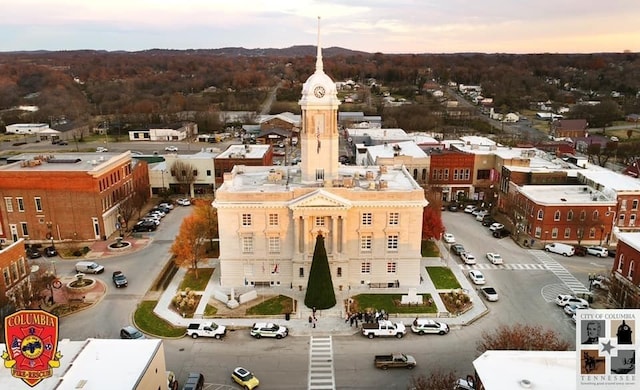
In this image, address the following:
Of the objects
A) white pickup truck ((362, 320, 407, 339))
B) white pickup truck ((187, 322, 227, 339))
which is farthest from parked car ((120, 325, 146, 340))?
white pickup truck ((362, 320, 407, 339))

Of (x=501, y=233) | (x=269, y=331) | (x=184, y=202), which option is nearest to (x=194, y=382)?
(x=269, y=331)

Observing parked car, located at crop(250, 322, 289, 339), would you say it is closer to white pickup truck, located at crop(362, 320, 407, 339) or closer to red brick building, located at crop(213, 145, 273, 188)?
white pickup truck, located at crop(362, 320, 407, 339)

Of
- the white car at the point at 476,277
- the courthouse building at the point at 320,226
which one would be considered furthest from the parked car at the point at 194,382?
the white car at the point at 476,277

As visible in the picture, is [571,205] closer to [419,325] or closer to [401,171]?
[401,171]

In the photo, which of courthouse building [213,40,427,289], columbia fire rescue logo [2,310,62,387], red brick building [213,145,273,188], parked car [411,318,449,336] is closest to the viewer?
columbia fire rescue logo [2,310,62,387]

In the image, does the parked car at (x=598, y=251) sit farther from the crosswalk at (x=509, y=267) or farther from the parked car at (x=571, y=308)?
the parked car at (x=571, y=308)

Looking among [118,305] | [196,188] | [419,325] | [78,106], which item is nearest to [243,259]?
[118,305]

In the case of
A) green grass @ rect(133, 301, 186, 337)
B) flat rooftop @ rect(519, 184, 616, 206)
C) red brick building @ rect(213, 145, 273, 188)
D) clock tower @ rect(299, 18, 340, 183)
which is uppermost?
clock tower @ rect(299, 18, 340, 183)
